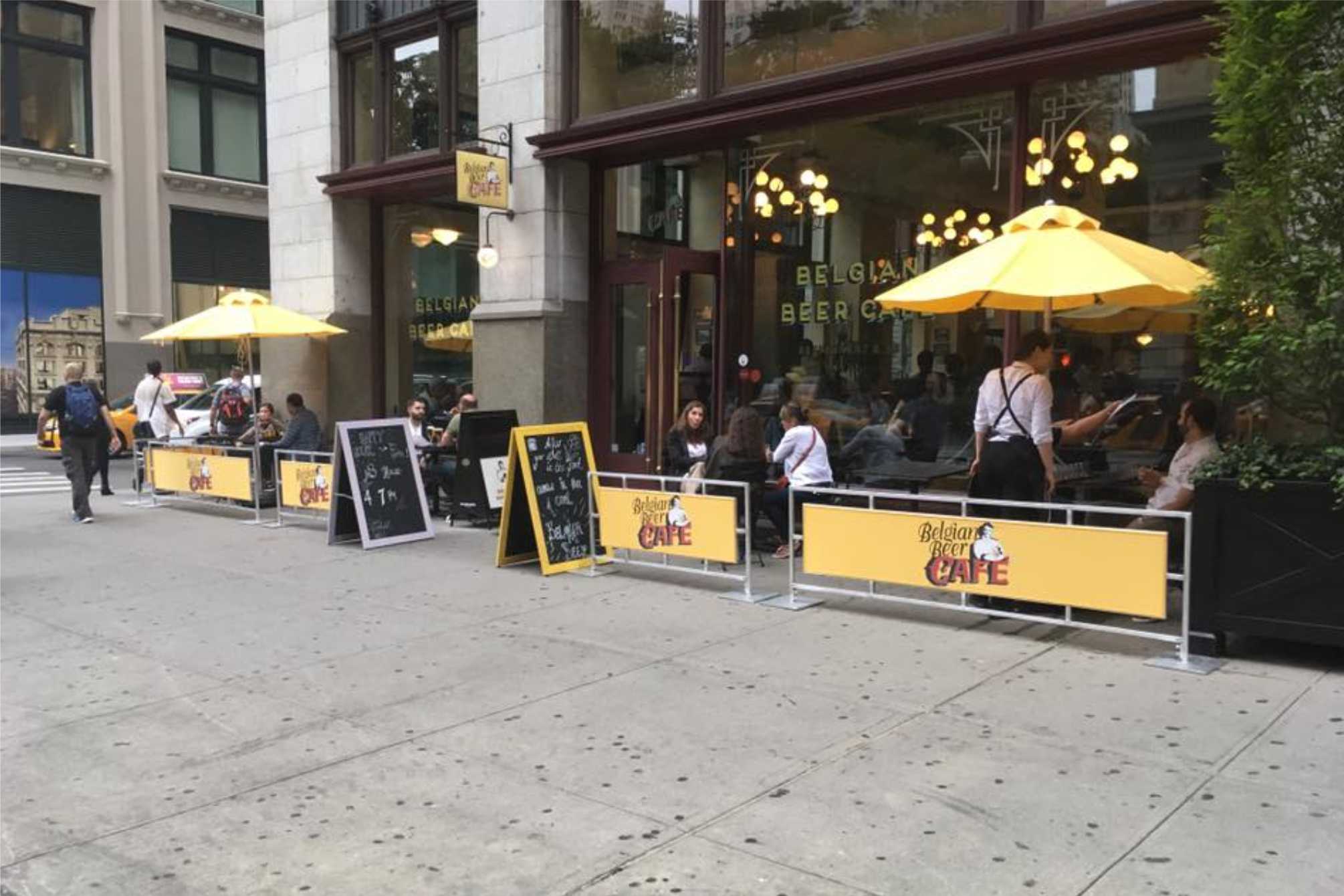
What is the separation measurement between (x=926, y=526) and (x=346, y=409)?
1065 centimetres

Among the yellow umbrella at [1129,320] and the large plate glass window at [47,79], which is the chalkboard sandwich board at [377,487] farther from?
the large plate glass window at [47,79]

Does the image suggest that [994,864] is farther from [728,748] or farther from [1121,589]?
[1121,589]

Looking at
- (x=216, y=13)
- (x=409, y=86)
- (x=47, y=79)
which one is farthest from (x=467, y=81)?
(x=216, y=13)

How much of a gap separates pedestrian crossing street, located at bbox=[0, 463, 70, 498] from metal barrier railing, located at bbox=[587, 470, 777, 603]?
32.0ft

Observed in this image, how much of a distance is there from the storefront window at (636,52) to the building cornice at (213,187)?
22.0 meters

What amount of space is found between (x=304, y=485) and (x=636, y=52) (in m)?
6.05

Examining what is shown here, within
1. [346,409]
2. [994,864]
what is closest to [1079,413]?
[994,864]

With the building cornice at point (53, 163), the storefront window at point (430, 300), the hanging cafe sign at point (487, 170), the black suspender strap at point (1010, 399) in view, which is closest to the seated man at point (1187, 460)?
the black suspender strap at point (1010, 399)

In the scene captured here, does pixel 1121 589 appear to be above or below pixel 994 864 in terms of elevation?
above

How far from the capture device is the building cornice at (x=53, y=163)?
26109mm

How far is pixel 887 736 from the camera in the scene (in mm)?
4801

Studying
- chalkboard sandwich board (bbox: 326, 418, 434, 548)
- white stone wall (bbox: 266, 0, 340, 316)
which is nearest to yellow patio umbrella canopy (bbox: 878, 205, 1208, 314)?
chalkboard sandwich board (bbox: 326, 418, 434, 548)

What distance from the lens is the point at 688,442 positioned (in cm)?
1019

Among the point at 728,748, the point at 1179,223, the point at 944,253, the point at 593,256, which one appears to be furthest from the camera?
the point at 593,256
